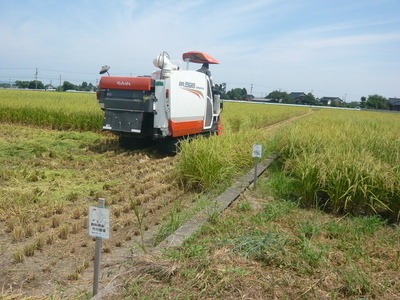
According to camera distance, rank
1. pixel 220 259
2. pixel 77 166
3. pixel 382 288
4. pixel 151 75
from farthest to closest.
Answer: pixel 151 75 < pixel 77 166 < pixel 220 259 < pixel 382 288

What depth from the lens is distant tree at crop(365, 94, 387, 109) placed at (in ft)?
244

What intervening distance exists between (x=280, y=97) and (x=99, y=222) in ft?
286

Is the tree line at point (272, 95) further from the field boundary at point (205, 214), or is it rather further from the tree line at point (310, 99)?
the field boundary at point (205, 214)

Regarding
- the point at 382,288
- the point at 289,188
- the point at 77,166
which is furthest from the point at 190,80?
the point at 382,288

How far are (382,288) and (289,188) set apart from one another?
2.81 meters

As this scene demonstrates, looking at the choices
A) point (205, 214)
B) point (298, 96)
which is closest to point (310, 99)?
point (298, 96)

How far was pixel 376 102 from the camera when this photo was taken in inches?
2958

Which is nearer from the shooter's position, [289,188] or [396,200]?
[396,200]

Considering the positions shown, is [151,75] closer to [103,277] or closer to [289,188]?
[289,188]

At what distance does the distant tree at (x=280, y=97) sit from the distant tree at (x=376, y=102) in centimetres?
1547

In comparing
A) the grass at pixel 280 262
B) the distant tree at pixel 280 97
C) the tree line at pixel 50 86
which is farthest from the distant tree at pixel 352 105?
the grass at pixel 280 262

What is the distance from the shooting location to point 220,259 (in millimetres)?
3092

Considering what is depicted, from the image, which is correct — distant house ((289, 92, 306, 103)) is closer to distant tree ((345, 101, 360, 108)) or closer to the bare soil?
distant tree ((345, 101, 360, 108))

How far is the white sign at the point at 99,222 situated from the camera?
2.70 meters
